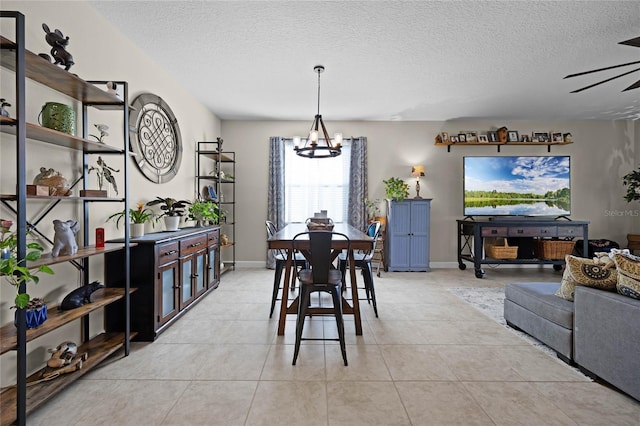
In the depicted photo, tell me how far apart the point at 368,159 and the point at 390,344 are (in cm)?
388

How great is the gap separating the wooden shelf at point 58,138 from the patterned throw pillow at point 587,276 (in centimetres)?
342

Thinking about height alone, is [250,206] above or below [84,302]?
above

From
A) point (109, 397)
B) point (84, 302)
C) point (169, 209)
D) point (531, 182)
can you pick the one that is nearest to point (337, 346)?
point (109, 397)

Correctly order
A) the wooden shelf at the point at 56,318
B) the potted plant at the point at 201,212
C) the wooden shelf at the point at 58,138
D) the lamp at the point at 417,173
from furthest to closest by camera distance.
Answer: the lamp at the point at 417,173
the potted plant at the point at 201,212
the wooden shelf at the point at 58,138
the wooden shelf at the point at 56,318

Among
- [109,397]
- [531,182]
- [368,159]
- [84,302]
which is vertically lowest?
[109,397]

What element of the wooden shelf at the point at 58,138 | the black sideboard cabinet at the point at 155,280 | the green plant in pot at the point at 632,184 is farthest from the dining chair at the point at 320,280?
the green plant in pot at the point at 632,184

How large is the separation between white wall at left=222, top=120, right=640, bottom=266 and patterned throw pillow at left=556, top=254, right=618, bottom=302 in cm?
351

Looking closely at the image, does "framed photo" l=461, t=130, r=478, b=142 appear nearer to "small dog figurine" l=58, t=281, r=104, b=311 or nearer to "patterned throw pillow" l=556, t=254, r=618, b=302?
"patterned throw pillow" l=556, t=254, r=618, b=302

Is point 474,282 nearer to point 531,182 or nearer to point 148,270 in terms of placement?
point 531,182

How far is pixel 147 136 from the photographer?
3416 mm

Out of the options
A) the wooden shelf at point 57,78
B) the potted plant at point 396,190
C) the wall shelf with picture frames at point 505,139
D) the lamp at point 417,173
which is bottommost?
the potted plant at point 396,190

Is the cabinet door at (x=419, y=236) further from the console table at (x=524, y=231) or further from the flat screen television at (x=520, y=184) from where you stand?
the flat screen television at (x=520, y=184)

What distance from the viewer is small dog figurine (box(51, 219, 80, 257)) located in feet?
6.45

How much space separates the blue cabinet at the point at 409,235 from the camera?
18.0 feet
